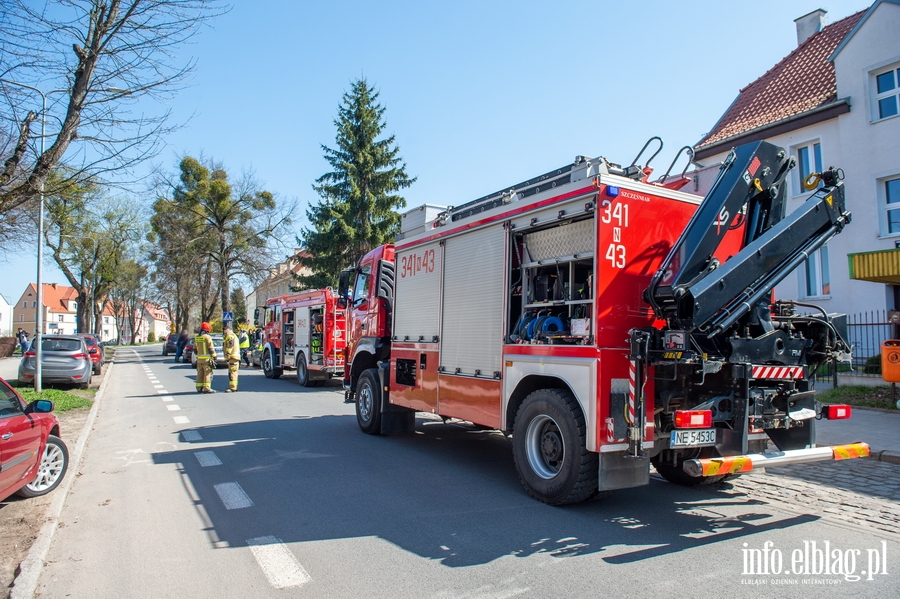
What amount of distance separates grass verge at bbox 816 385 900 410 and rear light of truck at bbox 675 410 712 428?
8436 millimetres

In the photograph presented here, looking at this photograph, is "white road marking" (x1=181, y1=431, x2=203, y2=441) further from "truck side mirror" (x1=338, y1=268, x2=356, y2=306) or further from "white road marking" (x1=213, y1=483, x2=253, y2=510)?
"truck side mirror" (x1=338, y1=268, x2=356, y2=306)

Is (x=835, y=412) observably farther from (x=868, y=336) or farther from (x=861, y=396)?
(x=868, y=336)

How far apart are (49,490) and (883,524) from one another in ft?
25.1

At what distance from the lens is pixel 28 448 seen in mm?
5516

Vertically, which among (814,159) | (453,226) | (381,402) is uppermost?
(814,159)

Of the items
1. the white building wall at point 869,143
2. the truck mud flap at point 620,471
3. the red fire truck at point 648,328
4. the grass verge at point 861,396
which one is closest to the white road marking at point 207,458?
the red fire truck at point 648,328

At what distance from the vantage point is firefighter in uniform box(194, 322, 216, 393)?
15.5 metres

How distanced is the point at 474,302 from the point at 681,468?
2838mm

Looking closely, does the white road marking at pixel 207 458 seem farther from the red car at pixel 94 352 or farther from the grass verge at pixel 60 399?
the red car at pixel 94 352

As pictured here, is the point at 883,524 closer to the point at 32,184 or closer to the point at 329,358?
the point at 32,184

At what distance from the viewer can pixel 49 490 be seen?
6.10 m

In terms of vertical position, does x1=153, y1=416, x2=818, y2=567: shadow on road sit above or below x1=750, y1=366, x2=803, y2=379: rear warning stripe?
below

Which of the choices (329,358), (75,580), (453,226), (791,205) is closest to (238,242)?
(329,358)

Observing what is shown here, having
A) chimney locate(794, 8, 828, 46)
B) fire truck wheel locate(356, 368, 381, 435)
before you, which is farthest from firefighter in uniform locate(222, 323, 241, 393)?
chimney locate(794, 8, 828, 46)
